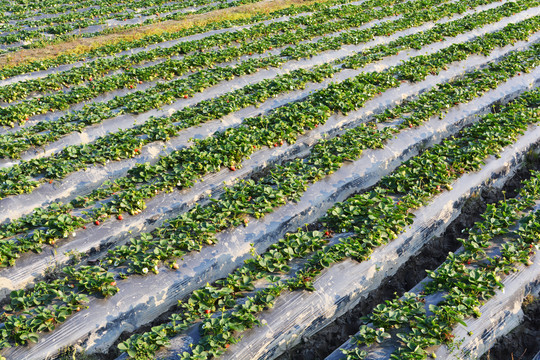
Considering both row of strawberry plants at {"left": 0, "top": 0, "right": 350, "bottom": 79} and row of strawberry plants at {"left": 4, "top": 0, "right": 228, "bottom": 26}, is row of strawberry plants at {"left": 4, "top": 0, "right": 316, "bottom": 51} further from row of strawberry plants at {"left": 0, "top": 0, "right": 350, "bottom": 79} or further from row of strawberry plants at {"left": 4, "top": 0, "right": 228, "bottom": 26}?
row of strawberry plants at {"left": 0, "top": 0, "right": 350, "bottom": 79}

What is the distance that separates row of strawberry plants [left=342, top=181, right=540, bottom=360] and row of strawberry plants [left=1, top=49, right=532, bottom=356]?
1066mm

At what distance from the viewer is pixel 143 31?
1675 cm

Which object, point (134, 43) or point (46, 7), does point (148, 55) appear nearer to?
point (134, 43)

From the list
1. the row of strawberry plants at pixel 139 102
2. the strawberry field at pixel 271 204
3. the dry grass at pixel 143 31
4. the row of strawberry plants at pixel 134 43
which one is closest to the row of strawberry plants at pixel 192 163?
the strawberry field at pixel 271 204

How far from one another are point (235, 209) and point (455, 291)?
10.1 feet

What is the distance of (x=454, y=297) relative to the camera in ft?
15.5

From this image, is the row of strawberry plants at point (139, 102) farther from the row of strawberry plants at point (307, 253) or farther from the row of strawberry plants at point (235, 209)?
the row of strawberry plants at point (307, 253)

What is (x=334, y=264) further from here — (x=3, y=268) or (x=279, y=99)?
(x=279, y=99)

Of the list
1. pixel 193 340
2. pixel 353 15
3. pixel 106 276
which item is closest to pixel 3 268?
pixel 106 276

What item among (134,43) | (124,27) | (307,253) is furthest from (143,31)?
(307,253)

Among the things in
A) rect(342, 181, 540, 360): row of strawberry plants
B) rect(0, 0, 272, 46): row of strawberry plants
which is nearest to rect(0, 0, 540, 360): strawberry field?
rect(342, 181, 540, 360): row of strawberry plants

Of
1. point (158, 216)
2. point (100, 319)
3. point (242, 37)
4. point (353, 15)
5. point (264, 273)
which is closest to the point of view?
point (100, 319)

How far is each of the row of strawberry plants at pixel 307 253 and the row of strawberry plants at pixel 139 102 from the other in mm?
4404

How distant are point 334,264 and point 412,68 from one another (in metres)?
7.66
